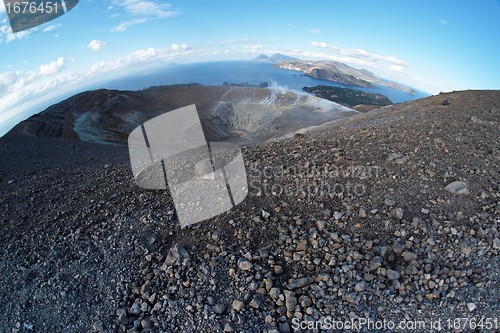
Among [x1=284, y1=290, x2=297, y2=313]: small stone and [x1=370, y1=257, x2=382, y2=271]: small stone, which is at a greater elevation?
[x1=370, y1=257, x2=382, y2=271]: small stone

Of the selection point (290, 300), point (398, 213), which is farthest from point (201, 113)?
point (290, 300)

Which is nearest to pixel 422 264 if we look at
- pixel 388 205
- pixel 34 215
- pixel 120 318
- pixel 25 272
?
pixel 388 205

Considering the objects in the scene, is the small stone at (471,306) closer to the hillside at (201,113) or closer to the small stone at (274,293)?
the small stone at (274,293)

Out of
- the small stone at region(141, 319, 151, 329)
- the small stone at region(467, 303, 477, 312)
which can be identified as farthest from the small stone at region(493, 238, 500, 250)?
the small stone at region(141, 319, 151, 329)

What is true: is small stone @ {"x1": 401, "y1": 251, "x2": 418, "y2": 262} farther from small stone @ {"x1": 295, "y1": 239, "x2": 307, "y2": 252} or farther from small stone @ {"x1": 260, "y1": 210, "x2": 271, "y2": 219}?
small stone @ {"x1": 260, "y1": 210, "x2": 271, "y2": 219}

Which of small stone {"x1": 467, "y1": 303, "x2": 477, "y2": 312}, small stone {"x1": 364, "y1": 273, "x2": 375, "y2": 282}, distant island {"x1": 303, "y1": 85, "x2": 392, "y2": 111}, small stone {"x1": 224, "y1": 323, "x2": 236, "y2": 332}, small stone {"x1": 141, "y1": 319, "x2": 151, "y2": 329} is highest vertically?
small stone {"x1": 467, "y1": 303, "x2": 477, "y2": 312}

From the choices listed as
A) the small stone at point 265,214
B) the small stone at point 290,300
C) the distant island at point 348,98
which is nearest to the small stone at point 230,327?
the small stone at point 290,300
